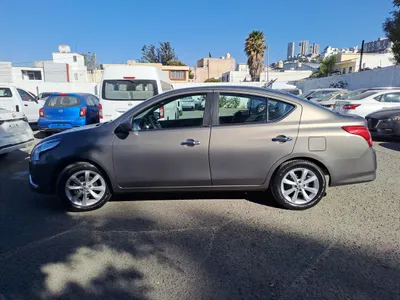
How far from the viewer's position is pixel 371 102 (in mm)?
9977

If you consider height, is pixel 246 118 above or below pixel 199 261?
above

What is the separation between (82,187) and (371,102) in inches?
393

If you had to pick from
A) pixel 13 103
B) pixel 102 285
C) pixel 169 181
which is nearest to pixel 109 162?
pixel 169 181

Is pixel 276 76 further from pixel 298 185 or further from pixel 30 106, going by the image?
pixel 298 185

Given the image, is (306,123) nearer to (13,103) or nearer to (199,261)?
(199,261)

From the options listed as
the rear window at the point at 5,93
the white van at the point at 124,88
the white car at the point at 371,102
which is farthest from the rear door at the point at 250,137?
the rear window at the point at 5,93

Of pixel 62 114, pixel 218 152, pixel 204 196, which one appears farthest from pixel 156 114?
pixel 62 114

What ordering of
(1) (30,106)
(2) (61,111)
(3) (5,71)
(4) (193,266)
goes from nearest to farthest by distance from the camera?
1. (4) (193,266)
2. (2) (61,111)
3. (1) (30,106)
4. (3) (5,71)

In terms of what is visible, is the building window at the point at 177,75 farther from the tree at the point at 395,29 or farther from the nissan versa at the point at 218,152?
the nissan versa at the point at 218,152

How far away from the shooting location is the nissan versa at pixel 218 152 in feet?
12.2

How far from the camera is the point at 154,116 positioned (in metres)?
3.98

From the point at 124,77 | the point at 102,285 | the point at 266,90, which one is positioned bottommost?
the point at 102,285

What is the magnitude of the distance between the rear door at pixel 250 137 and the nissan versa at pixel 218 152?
0.5 inches

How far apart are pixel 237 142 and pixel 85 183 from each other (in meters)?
2.11
